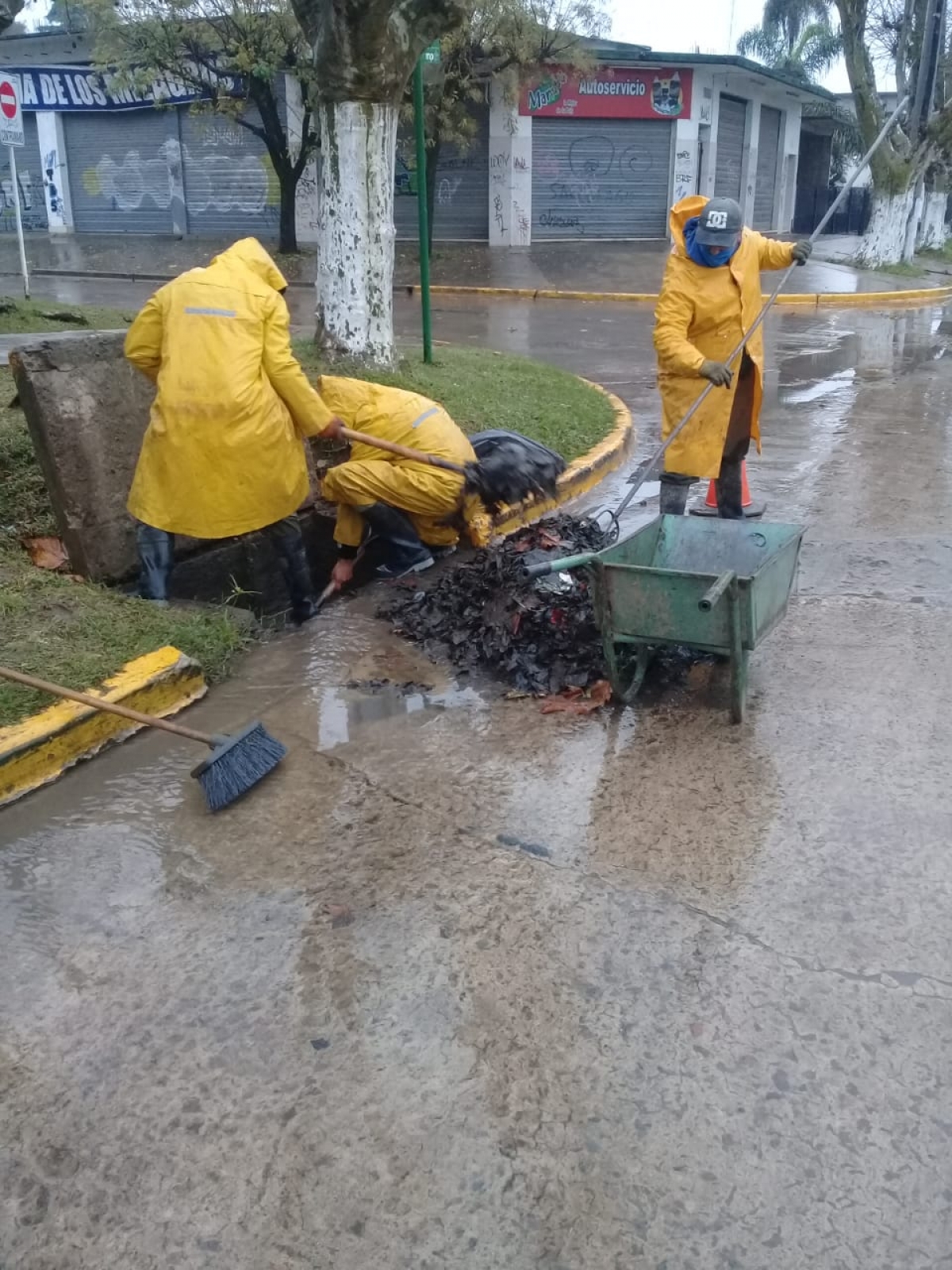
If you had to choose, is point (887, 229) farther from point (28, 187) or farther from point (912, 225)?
point (28, 187)

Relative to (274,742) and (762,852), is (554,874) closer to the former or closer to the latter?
(762,852)

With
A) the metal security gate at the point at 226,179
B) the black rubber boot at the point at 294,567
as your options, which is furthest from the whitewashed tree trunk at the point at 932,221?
the black rubber boot at the point at 294,567

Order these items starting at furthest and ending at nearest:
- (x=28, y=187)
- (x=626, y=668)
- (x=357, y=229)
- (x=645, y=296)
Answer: (x=28, y=187) → (x=645, y=296) → (x=357, y=229) → (x=626, y=668)

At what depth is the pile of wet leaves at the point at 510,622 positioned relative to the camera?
14.5ft

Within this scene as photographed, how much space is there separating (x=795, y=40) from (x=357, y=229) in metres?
42.9

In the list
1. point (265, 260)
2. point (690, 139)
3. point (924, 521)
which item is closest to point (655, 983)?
point (265, 260)

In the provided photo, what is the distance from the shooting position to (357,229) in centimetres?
791

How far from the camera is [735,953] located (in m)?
2.79

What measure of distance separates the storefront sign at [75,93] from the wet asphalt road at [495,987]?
24.8 metres

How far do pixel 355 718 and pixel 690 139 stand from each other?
25873 millimetres

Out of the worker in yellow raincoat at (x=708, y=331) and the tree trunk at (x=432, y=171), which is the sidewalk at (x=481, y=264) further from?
the worker in yellow raincoat at (x=708, y=331)

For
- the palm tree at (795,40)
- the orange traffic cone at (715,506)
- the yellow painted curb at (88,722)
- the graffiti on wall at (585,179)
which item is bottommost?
the yellow painted curb at (88,722)

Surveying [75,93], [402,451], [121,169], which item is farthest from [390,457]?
[75,93]

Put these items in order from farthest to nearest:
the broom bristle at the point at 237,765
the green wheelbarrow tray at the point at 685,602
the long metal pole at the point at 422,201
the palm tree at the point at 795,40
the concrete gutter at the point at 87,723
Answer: the palm tree at the point at 795,40
the long metal pole at the point at 422,201
the green wheelbarrow tray at the point at 685,602
the concrete gutter at the point at 87,723
the broom bristle at the point at 237,765
